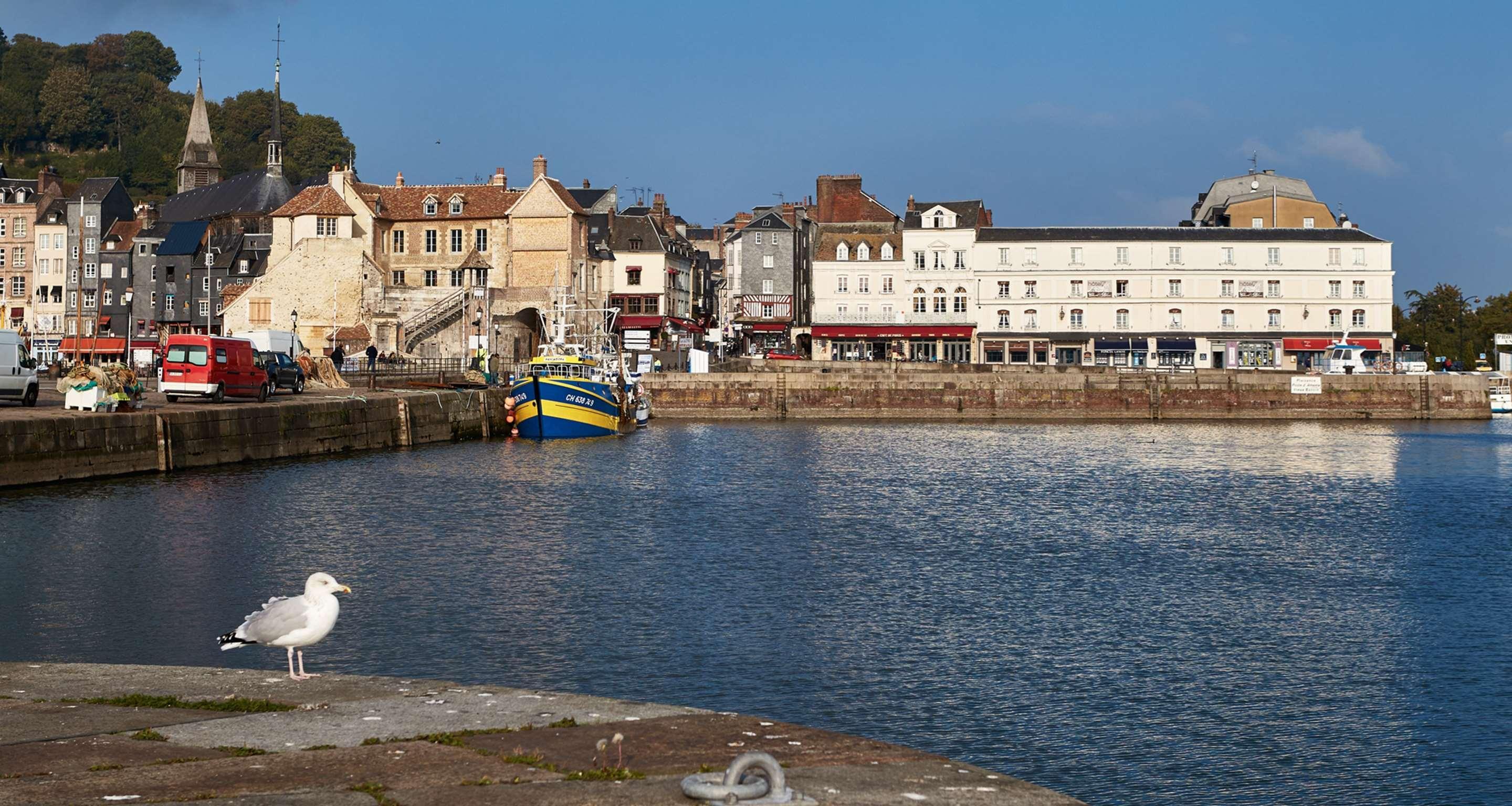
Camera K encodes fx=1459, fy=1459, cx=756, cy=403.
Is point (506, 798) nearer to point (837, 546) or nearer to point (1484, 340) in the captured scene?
point (837, 546)

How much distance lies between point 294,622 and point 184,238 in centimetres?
10078

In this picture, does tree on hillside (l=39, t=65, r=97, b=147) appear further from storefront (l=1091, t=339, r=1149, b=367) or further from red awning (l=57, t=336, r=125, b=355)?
storefront (l=1091, t=339, r=1149, b=367)

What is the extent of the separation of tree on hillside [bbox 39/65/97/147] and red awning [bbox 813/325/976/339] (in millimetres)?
121923

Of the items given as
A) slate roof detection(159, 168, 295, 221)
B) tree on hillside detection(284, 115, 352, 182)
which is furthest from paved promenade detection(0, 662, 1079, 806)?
tree on hillside detection(284, 115, 352, 182)

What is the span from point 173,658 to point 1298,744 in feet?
41.5

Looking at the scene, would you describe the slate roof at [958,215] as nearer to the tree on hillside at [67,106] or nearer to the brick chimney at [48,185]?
the brick chimney at [48,185]

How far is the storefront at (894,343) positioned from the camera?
96438 mm

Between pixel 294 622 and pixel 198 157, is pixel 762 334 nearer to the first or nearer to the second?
pixel 198 157

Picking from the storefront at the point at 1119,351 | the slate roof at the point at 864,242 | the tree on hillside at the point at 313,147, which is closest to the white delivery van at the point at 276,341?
the slate roof at the point at 864,242

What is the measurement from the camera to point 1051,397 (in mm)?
75500

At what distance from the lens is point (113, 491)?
1320 inches

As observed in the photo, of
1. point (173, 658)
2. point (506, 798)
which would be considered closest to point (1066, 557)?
point (173, 658)

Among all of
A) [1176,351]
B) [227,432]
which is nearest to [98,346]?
Result: [227,432]

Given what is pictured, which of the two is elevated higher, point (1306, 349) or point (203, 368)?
point (1306, 349)
